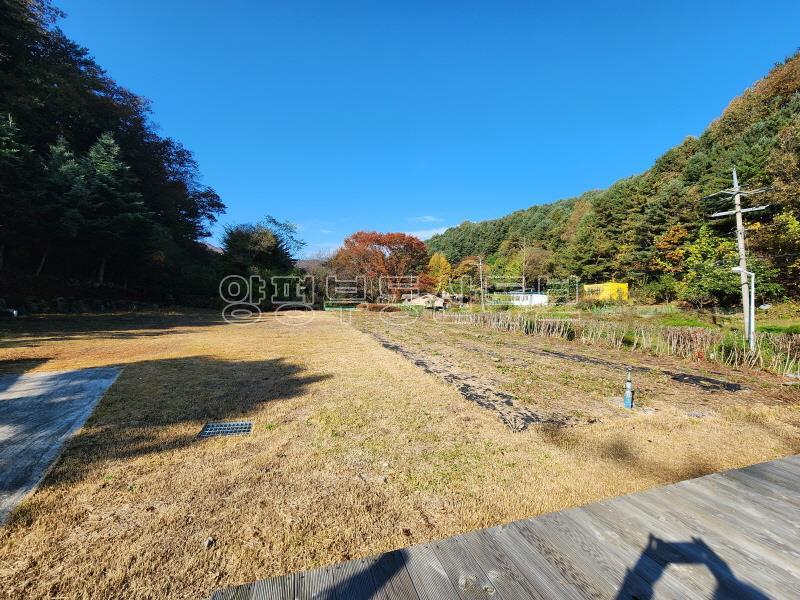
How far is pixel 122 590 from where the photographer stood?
60.9 inches

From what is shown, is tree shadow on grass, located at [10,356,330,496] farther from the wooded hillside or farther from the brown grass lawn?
the wooded hillside

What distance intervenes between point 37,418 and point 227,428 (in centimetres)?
206

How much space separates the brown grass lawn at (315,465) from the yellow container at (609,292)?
67.7 ft

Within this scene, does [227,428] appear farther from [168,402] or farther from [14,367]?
[14,367]

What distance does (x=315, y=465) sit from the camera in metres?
2.78

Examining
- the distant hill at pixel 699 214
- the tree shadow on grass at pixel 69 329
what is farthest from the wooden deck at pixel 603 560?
the distant hill at pixel 699 214

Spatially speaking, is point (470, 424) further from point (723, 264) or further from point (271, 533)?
point (723, 264)

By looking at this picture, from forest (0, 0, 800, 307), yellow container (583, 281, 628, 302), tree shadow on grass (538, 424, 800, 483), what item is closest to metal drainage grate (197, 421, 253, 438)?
tree shadow on grass (538, 424, 800, 483)

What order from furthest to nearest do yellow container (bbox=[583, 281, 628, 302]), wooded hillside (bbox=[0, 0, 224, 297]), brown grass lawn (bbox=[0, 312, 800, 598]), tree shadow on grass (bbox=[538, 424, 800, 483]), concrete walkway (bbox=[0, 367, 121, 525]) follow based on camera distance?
yellow container (bbox=[583, 281, 628, 302]), wooded hillside (bbox=[0, 0, 224, 297]), tree shadow on grass (bbox=[538, 424, 800, 483]), concrete walkway (bbox=[0, 367, 121, 525]), brown grass lawn (bbox=[0, 312, 800, 598])

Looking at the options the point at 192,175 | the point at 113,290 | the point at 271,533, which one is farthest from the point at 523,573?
the point at 192,175

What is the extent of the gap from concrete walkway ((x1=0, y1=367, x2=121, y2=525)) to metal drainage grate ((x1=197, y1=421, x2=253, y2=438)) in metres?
1.09

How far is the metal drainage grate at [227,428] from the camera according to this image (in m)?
3.33

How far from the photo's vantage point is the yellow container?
2412 cm

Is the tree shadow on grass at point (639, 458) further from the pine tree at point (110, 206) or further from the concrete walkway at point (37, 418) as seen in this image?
the pine tree at point (110, 206)
